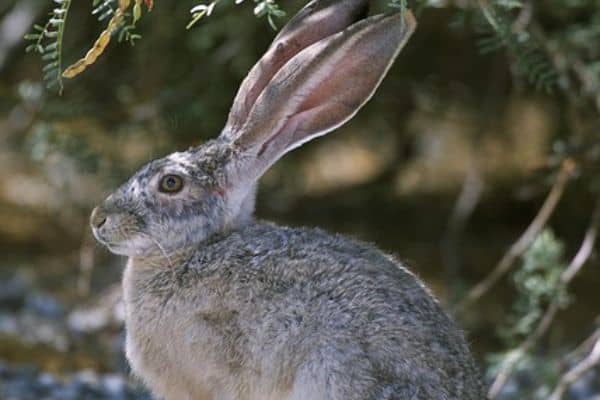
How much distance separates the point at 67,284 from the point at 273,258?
3436mm

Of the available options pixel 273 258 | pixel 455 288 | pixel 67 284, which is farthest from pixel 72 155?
pixel 273 258

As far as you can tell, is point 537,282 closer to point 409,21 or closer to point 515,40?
point 515,40

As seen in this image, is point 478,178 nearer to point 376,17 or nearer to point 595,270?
point 595,270

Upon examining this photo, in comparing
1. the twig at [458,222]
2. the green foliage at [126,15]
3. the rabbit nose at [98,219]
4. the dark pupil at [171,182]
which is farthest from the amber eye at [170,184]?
the twig at [458,222]

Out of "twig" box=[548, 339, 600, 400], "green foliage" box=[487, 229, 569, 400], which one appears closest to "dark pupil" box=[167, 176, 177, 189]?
"green foliage" box=[487, 229, 569, 400]

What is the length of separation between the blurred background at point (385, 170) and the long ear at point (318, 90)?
1.95 ft

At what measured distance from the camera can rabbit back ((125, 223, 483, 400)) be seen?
171 inches

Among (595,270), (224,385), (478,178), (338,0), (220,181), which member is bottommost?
(595,270)

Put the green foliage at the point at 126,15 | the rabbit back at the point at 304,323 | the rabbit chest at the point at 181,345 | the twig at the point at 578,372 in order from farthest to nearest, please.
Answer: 1. the twig at the point at 578,372
2. the rabbit chest at the point at 181,345
3. the rabbit back at the point at 304,323
4. the green foliage at the point at 126,15

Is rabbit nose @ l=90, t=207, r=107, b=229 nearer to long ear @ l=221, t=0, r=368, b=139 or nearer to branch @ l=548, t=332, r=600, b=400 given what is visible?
long ear @ l=221, t=0, r=368, b=139

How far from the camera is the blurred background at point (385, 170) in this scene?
5980mm

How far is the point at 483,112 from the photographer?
7770mm

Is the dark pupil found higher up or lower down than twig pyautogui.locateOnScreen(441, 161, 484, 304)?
higher up

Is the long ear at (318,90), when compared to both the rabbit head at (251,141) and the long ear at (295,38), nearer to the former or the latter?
the rabbit head at (251,141)
